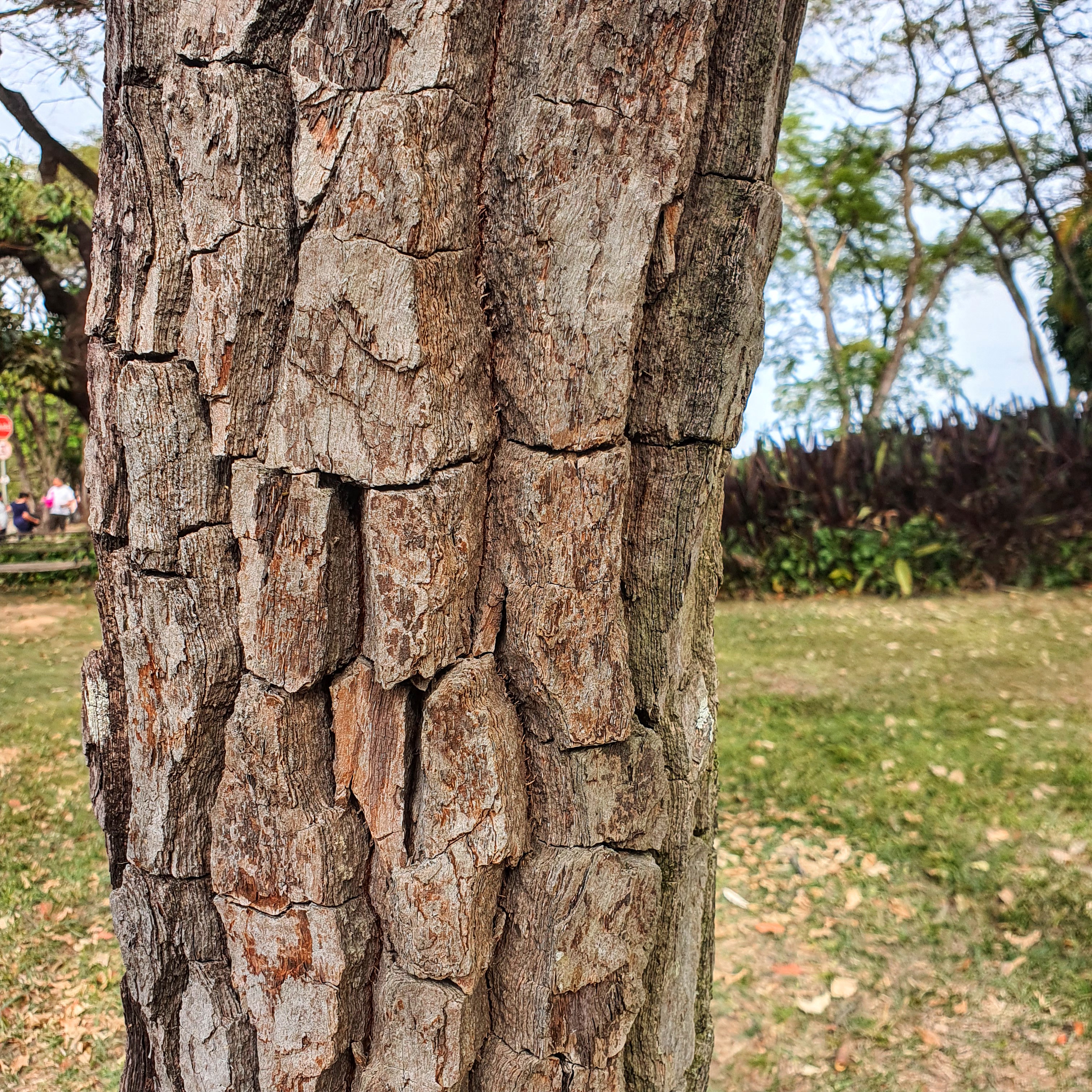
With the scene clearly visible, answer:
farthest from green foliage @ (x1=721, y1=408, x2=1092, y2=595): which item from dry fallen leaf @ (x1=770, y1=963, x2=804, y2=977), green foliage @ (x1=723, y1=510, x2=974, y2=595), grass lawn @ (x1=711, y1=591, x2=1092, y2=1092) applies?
dry fallen leaf @ (x1=770, y1=963, x2=804, y2=977)

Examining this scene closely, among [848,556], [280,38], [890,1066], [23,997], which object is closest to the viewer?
[280,38]

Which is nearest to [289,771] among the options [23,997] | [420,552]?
[420,552]

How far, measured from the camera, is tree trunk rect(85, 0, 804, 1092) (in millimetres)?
1133

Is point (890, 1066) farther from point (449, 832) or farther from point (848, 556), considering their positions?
point (848, 556)

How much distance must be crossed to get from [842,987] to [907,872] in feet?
2.34

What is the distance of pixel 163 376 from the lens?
122cm

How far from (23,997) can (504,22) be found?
288cm

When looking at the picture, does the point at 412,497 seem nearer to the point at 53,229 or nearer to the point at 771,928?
the point at 771,928

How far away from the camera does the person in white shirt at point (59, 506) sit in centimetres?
1880

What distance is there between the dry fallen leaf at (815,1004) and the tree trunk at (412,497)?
1.34m

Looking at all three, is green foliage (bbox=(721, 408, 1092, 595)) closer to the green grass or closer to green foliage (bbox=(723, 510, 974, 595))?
green foliage (bbox=(723, 510, 974, 595))

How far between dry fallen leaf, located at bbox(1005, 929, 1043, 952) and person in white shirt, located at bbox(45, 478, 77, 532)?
18393 mm

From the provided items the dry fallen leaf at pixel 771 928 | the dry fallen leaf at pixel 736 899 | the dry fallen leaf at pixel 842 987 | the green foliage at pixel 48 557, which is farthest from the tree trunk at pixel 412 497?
the green foliage at pixel 48 557

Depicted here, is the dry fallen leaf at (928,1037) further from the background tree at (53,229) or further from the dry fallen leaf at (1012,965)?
the background tree at (53,229)
